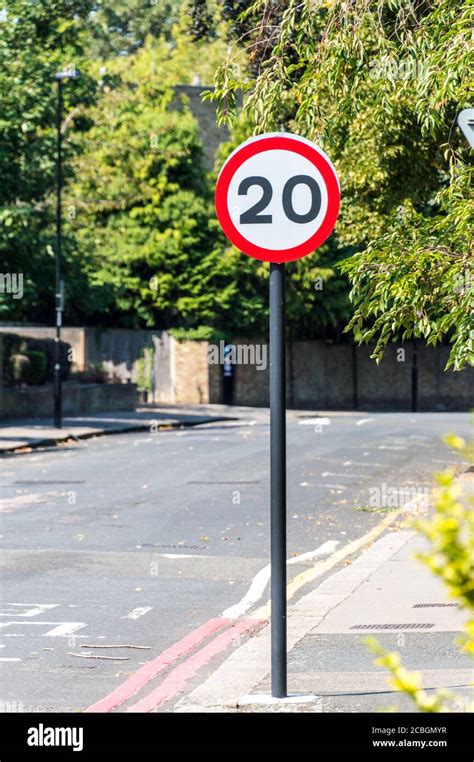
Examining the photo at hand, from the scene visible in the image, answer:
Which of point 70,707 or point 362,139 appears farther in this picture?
point 362,139

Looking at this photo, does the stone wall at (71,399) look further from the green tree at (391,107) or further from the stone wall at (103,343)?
the green tree at (391,107)

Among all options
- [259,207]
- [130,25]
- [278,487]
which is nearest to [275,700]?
[278,487]

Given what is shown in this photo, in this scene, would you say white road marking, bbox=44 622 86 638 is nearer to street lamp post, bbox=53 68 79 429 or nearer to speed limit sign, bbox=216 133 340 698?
speed limit sign, bbox=216 133 340 698

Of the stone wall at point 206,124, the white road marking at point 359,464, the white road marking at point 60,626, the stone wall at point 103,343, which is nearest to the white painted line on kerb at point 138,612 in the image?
the white road marking at point 60,626

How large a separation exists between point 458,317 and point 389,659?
653cm

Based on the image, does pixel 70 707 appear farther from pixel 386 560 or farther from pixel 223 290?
pixel 223 290

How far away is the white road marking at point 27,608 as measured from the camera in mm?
9742

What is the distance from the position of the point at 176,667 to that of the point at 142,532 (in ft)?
19.8

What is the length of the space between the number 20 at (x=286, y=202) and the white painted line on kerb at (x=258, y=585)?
398 cm

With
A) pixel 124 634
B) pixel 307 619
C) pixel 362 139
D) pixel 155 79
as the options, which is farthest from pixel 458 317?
pixel 155 79

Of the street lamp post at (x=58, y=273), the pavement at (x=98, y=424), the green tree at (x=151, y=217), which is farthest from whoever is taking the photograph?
the green tree at (x=151, y=217)

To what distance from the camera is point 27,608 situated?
997cm

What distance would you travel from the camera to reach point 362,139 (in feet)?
61.7

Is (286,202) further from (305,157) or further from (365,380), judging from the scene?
(365,380)
